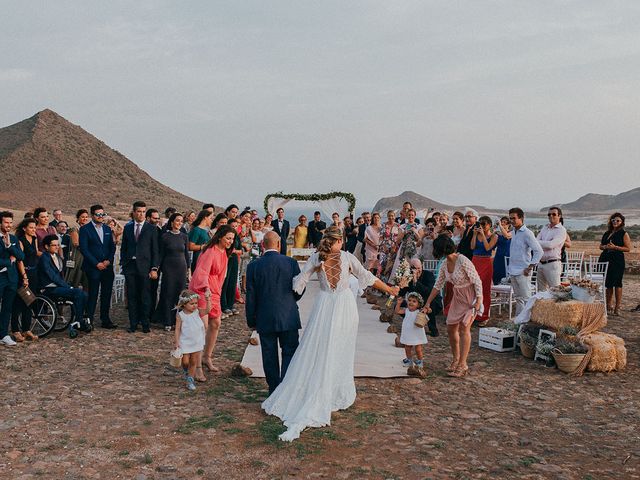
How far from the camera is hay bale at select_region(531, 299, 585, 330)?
306 inches

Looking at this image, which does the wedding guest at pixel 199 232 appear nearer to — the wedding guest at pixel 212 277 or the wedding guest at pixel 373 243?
the wedding guest at pixel 212 277

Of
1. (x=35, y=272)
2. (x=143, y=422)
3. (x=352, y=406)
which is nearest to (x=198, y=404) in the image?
(x=143, y=422)

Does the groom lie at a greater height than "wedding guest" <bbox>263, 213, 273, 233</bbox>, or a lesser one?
lesser

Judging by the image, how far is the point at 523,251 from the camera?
9.50m

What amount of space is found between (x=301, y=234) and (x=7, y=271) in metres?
10.7

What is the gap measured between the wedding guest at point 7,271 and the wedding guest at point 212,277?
119 inches

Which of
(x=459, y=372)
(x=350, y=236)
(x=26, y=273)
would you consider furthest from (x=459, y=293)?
(x=350, y=236)

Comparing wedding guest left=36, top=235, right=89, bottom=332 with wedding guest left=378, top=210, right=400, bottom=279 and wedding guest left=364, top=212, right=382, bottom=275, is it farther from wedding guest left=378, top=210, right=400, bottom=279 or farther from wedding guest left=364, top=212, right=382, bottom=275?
wedding guest left=364, top=212, right=382, bottom=275

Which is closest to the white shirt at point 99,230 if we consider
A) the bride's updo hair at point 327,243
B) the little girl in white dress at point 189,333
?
the little girl in white dress at point 189,333

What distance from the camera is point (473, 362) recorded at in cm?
788

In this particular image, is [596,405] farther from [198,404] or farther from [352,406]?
[198,404]

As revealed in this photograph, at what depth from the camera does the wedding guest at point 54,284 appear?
8.96 metres

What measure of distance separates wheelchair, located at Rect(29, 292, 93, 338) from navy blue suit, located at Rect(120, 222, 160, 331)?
2.49ft

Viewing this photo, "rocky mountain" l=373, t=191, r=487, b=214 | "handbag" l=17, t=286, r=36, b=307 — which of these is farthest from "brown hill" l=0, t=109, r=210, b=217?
"handbag" l=17, t=286, r=36, b=307
